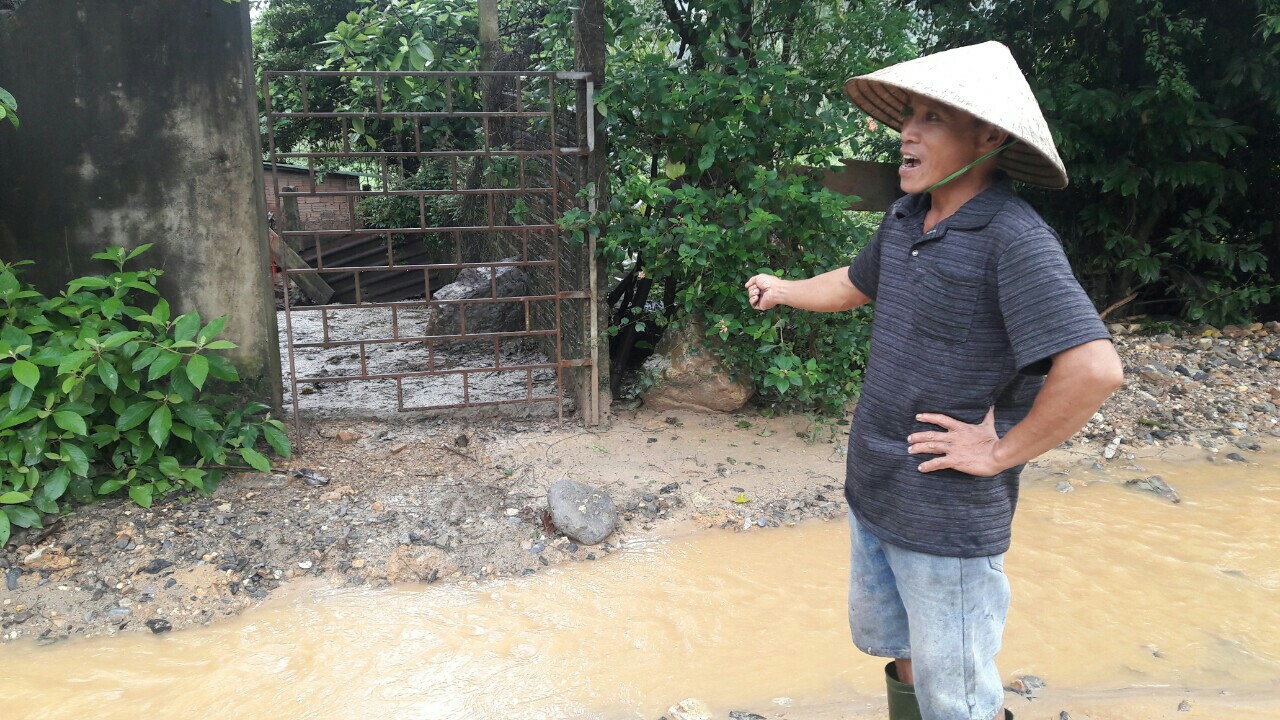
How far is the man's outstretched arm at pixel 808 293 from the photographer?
2416 mm

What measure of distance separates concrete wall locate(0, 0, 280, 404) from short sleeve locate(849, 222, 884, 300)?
3.22m

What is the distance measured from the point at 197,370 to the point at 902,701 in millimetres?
3133

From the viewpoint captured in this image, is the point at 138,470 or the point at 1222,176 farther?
A: the point at 1222,176

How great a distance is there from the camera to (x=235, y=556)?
3.80 m

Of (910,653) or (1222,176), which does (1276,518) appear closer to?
(1222,176)

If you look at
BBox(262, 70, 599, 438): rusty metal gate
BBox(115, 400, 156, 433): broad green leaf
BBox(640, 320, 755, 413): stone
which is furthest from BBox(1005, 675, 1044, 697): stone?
BBox(115, 400, 156, 433): broad green leaf

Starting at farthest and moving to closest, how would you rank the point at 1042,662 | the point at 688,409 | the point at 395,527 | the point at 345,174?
the point at 345,174 < the point at 688,409 < the point at 395,527 < the point at 1042,662

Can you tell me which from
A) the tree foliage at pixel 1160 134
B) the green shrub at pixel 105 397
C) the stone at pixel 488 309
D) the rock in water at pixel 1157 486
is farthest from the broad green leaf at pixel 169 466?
the tree foliage at pixel 1160 134

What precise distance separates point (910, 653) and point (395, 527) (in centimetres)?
265

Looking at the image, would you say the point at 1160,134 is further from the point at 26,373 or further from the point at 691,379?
the point at 26,373

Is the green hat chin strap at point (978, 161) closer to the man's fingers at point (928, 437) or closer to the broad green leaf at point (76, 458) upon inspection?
the man's fingers at point (928, 437)

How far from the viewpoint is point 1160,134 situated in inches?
253

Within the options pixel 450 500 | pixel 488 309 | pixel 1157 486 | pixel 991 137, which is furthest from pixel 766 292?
pixel 488 309

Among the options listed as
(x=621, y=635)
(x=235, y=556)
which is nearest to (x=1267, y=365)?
(x=621, y=635)
